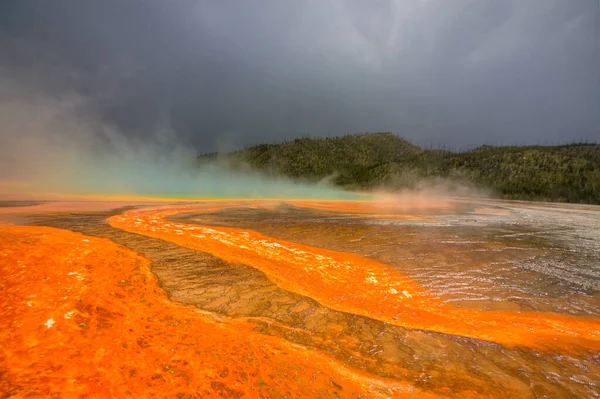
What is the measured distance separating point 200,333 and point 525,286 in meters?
6.85

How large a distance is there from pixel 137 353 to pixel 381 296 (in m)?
4.29

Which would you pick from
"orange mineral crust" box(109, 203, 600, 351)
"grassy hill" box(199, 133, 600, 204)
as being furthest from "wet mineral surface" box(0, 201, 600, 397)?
"grassy hill" box(199, 133, 600, 204)

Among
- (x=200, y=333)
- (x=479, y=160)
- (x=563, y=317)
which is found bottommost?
(x=563, y=317)

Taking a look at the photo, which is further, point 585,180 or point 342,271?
point 585,180

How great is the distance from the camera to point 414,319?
5.05 meters

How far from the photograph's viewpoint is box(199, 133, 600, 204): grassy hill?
48562mm

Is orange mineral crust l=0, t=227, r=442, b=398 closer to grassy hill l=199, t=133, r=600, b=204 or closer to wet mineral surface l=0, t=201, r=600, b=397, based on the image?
wet mineral surface l=0, t=201, r=600, b=397

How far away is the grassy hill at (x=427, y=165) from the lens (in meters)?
48.6

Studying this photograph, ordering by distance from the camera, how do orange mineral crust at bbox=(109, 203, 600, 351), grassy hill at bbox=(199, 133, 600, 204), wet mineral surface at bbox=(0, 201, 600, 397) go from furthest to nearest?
grassy hill at bbox=(199, 133, 600, 204), orange mineral crust at bbox=(109, 203, 600, 351), wet mineral surface at bbox=(0, 201, 600, 397)

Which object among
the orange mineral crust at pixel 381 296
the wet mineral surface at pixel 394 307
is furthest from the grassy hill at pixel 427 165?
the orange mineral crust at pixel 381 296

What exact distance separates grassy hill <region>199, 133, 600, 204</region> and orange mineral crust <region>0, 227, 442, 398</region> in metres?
54.5

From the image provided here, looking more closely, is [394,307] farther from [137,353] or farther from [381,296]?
[137,353]

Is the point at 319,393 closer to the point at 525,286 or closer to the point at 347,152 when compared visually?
the point at 525,286

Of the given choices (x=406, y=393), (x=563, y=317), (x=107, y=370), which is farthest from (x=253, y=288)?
(x=563, y=317)
